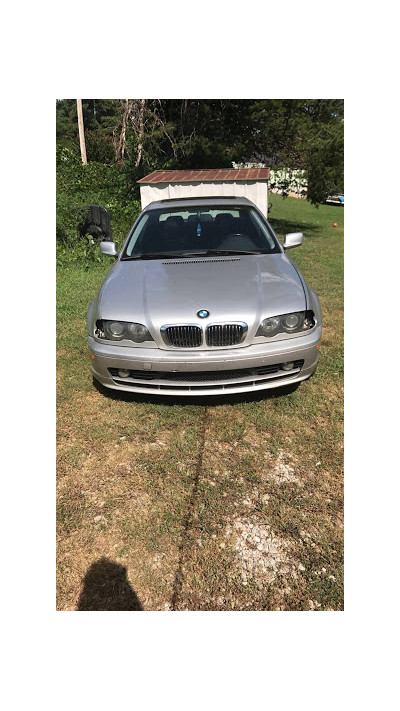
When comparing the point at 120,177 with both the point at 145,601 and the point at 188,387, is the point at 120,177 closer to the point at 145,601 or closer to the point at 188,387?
the point at 188,387

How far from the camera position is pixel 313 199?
12.7 metres

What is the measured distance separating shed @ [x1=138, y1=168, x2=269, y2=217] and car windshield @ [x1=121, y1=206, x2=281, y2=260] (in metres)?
5.54

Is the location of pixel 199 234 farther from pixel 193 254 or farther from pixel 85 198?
pixel 85 198

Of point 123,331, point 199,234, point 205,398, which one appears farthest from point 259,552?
point 199,234

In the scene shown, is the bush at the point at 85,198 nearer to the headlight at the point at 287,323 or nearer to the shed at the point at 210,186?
the shed at the point at 210,186

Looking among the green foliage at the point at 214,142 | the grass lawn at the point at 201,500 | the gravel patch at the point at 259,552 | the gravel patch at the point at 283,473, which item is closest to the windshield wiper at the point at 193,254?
the grass lawn at the point at 201,500

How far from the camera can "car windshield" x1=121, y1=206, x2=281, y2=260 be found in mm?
3838

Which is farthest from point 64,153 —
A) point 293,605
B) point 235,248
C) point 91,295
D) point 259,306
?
point 293,605

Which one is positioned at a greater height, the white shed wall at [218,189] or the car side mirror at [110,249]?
the white shed wall at [218,189]

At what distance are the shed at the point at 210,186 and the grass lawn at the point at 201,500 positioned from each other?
6977 mm

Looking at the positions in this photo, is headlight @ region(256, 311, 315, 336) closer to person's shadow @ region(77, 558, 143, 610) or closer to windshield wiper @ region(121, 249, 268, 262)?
windshield wiper @ region(121, 249, 268, 262)

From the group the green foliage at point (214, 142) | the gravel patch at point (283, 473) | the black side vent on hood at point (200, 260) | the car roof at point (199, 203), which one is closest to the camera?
the gravel patch at point (283, 473)

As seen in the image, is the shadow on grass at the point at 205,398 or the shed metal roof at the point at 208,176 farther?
the shed metal roof at the point at 208,176

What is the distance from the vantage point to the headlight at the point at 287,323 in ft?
9.60
